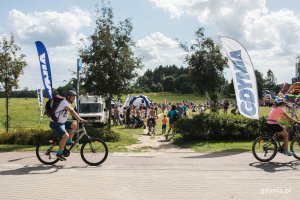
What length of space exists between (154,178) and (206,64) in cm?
1211

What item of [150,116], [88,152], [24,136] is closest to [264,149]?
[88,152]

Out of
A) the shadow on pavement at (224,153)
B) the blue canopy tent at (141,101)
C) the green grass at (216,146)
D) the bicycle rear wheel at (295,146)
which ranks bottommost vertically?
the shadow on pavement at (224,153)

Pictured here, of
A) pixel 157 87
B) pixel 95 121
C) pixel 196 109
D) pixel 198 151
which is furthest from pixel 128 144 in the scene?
pixel 157 87

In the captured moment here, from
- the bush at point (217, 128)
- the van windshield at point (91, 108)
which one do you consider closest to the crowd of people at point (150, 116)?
the van windshield at point (91, 108)

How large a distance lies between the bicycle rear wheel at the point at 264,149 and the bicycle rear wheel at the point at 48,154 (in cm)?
548

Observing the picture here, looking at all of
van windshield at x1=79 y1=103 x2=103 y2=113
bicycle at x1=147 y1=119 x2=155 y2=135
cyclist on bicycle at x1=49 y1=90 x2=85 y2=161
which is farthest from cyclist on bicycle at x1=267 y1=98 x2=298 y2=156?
van windshield at x1=79 y1=103 x2=103 y2=113

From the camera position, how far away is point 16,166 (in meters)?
10.5

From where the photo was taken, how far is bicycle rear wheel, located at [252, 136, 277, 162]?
10906 mm

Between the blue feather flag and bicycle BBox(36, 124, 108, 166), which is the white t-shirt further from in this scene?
the blue feather flag

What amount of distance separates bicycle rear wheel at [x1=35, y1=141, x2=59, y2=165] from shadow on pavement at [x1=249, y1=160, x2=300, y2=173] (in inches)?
210

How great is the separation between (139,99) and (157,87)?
111 metres

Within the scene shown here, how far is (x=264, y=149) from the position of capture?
10930 mm

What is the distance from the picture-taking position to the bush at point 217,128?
1623 centimetres

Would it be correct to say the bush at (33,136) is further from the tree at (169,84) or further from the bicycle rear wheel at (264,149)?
the tree at (169,84)
